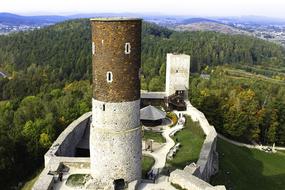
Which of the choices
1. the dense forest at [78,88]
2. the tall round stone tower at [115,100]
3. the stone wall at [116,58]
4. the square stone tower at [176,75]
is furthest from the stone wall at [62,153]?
the square stone tower at [176,75]

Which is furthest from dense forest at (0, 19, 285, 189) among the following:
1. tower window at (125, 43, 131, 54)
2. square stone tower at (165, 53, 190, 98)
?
tower window at (125, 43, 131, 54)

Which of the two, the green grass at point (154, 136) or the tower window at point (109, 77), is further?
the green grass at point (154, 136)

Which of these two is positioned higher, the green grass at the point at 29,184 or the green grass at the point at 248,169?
the green grass at the point at 29,184

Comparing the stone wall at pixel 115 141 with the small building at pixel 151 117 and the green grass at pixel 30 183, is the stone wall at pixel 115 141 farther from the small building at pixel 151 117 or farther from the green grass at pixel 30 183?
the small building at pixel 151 117

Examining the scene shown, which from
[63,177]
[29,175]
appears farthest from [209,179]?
[29,175]

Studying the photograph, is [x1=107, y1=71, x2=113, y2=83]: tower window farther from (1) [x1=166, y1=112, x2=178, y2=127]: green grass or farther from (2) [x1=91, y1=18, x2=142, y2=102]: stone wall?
(1) [x1=166, y1=112, x2=178, y2=127]: green grass

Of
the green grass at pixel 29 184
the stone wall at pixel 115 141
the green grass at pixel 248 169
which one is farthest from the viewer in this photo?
the green grass at pixel 248 169
